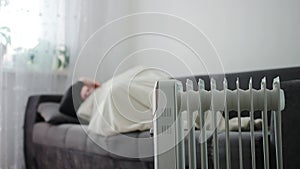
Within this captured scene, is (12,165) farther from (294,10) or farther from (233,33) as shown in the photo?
(294,10)

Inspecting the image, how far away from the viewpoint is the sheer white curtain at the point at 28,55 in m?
2.64

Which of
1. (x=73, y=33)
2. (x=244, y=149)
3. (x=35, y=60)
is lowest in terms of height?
(x=244, y=149)

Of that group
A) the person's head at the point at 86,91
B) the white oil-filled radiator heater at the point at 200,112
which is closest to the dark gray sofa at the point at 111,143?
the white oil-filled radiator heater at the point at 200,112

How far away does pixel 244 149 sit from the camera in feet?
4.35

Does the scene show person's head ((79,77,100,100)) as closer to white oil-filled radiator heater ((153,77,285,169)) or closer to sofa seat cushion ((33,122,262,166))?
sofa seat cushion ((33,122,262,166))

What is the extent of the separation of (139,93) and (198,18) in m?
1.19

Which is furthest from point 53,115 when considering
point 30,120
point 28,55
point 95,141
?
point 95,141

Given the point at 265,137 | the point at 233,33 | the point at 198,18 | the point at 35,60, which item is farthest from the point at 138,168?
the point at 35,60

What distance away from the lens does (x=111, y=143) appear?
176cm

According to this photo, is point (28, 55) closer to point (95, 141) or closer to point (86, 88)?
point (86, 88)

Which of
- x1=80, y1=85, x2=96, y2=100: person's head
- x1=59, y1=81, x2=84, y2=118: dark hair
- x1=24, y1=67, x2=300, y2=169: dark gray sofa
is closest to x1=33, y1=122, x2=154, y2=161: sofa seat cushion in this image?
x1=24, y1=67, x2=300, y2=169: dark gray sofa

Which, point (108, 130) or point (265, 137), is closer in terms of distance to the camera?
point (265, 137)

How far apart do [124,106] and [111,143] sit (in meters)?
0.46

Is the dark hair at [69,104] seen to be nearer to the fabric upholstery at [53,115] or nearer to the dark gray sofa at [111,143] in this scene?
the fabric upholstery at [53,115]
